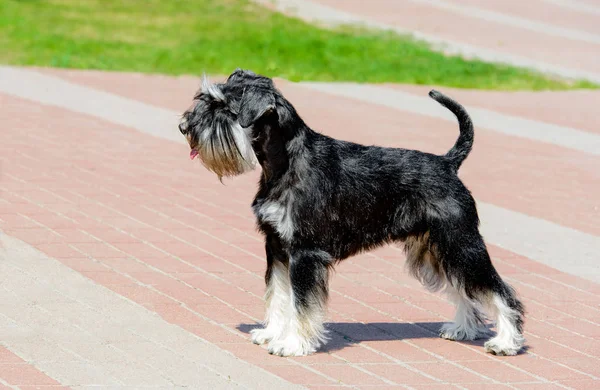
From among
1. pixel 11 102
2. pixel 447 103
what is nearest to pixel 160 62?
pixel 11 102

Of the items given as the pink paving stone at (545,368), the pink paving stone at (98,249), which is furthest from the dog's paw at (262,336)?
the pink paving stone at (98,249)

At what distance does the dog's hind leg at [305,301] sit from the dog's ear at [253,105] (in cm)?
76

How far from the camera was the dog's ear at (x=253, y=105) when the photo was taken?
5.76 metres

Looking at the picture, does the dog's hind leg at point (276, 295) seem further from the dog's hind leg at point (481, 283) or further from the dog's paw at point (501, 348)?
the dog's paw at point (501, 348)

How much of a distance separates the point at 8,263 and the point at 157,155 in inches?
154

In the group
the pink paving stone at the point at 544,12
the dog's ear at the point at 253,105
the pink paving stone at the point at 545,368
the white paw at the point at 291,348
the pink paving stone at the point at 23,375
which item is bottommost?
the pink paving stone at the point at 23,375

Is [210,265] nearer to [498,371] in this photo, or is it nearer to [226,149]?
[226,149]

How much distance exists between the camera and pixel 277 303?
20.3 feet

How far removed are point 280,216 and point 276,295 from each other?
50cm

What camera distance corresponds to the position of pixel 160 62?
17547 mm

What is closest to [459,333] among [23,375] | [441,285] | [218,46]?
[441,285]

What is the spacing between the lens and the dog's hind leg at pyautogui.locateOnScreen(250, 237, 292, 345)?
20.1 feet

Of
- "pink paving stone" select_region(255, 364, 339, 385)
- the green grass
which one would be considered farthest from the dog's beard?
the green grass

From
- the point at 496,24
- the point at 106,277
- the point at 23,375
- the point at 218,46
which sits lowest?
the point at 23,375
